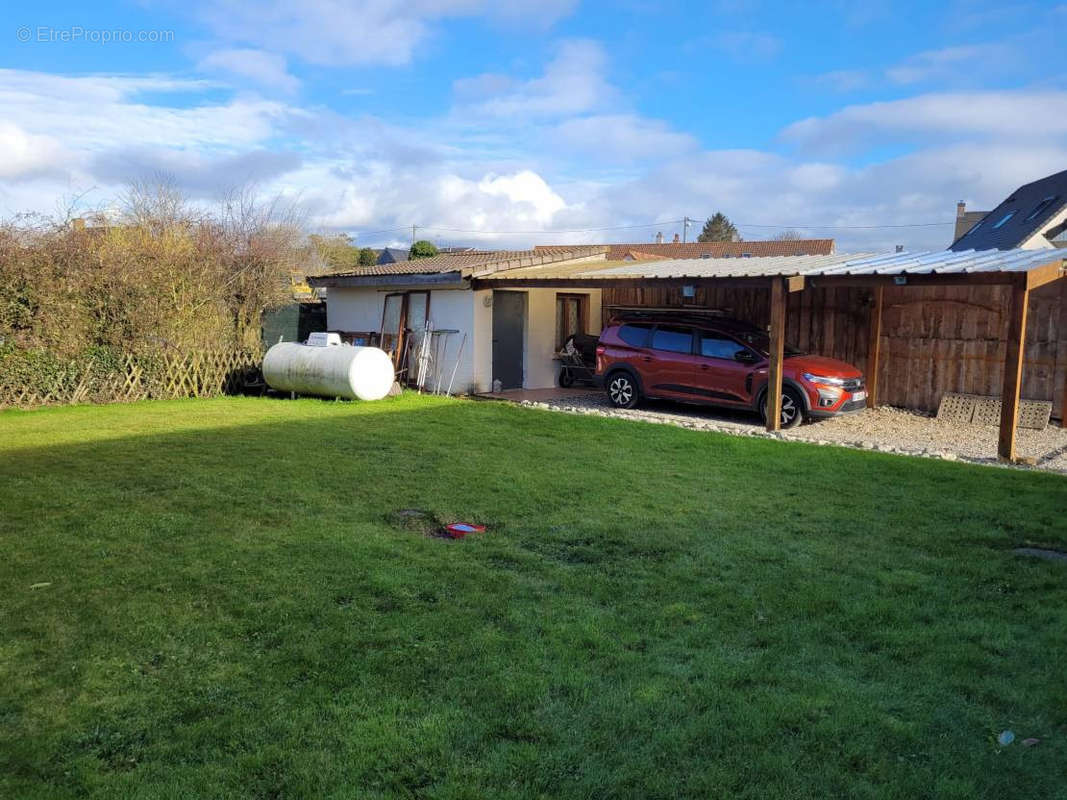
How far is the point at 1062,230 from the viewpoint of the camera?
23.4 m

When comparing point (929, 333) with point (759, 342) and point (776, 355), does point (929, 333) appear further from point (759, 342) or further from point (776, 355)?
point (776, 355)

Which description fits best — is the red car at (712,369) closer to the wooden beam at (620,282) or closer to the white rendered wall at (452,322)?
the wooden beam at (620,282)

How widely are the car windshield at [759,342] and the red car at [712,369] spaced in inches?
0.6

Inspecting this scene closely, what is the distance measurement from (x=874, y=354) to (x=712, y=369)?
3213 millimetres

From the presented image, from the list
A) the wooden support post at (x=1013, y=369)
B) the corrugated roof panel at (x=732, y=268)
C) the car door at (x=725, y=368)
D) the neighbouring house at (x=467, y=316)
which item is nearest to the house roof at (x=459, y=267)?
the neighbouring house at (x=467, y=316)

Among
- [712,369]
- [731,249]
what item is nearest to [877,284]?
[712,369]

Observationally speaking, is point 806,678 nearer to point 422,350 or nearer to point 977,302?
point 977,302

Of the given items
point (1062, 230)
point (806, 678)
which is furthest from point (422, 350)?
point (1062, 230)

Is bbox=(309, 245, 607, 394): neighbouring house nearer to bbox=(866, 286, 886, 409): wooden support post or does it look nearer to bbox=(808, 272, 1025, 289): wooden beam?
bbox=(866, 286, 886, 409): wooden support post

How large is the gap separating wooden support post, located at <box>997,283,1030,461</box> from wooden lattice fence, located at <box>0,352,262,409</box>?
12.9m

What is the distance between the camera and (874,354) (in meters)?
13.8

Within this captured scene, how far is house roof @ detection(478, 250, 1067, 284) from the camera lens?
995 centimetres

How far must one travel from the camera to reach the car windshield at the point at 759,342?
12422mm

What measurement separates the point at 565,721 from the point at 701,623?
1.33 m
